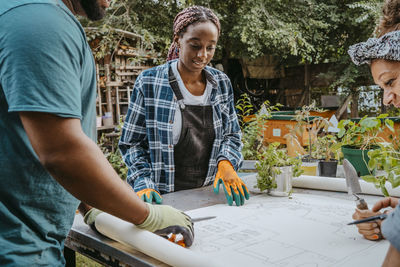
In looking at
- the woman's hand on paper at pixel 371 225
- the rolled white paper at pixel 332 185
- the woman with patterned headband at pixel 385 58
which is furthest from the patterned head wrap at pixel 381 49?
the rolled white paper at pixel 332 185

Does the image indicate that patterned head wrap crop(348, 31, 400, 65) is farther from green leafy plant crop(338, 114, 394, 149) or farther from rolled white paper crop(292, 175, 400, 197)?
rolled white paper crop(292, 175, 400, 197)

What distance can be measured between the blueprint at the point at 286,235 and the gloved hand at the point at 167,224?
6cm

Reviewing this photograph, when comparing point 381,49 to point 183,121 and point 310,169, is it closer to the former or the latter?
point 310,169

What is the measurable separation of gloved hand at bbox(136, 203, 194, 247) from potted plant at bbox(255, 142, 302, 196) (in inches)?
25.5

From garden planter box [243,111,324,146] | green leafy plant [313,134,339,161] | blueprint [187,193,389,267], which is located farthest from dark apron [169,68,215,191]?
garden planter box [243,111,324,146]

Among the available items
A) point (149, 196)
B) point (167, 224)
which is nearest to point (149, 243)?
point (167, 224)

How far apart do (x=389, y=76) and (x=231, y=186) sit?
83cm

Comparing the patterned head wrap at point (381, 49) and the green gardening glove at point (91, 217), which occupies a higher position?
the patterned head wrap at point (381, 49)

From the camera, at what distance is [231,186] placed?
1.66 m

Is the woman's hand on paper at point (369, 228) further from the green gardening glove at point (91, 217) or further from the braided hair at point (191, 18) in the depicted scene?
the braided hair at point (191, 18)

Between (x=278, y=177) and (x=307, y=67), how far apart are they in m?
9.06

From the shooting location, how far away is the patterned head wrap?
3.35 feet

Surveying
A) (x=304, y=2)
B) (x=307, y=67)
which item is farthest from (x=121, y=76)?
(x=307, y=67)

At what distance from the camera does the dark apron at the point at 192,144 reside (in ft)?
6.78
